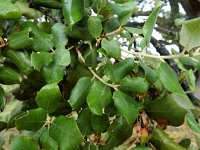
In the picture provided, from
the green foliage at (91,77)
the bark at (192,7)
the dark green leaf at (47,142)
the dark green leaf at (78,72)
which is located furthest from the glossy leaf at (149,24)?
the bark at (192,7)

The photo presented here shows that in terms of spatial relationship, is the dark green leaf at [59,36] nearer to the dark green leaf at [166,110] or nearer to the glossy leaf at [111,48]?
the glossy leaf at [111,48]

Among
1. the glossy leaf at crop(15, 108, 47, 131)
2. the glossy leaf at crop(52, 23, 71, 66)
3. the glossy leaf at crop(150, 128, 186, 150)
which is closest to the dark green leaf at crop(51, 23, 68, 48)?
the glossy leaf at crop(52, 23, 71, 66)

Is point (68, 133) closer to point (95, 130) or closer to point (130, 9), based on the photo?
point (95, 130)

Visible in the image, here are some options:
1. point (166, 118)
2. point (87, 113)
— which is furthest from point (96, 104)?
point (166, 118)

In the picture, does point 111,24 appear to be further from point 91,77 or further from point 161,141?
point 161,141

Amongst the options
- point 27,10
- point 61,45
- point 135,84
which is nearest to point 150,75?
point 135,84

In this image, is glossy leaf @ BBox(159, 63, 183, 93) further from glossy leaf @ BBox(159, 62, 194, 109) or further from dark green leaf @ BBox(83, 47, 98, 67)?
dark green leaf @ BBox(83, 47, 98, 67)
